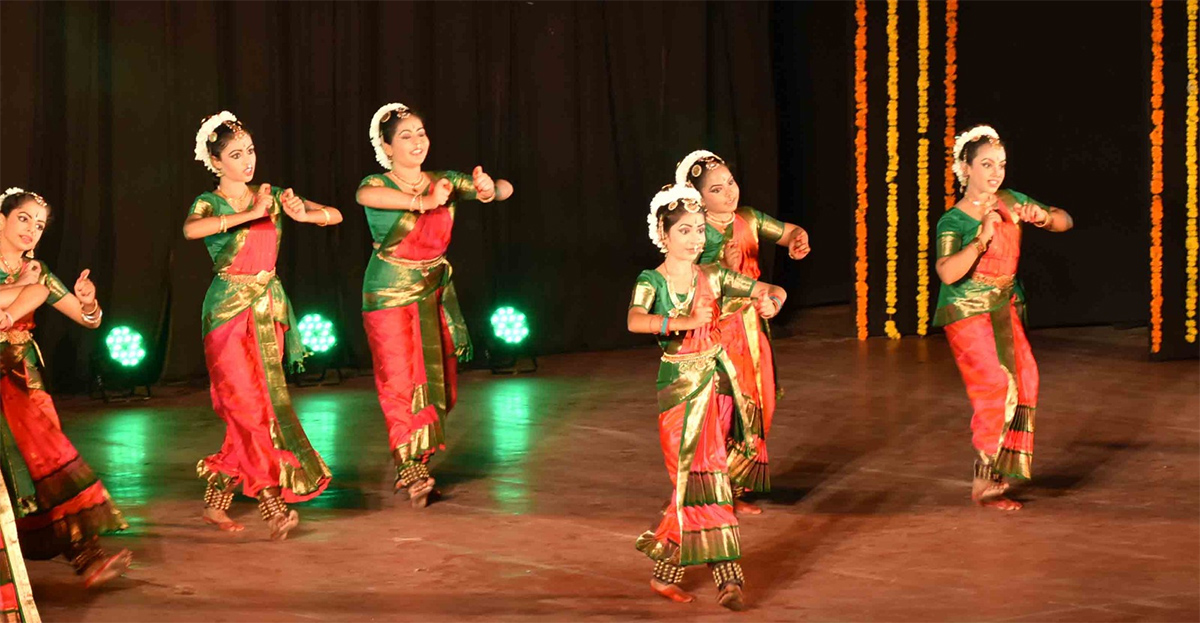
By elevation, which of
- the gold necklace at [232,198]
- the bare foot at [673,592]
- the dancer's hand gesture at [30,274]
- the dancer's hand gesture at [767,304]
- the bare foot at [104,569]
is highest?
the gold necklace at [232,198]

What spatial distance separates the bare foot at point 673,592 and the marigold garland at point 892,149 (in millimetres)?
5426

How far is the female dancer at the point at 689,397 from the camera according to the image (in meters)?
4.53

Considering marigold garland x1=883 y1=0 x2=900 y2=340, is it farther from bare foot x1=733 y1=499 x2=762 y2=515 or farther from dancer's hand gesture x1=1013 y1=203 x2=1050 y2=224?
bare foot x1=733 y1=499 x2=762 y2=515

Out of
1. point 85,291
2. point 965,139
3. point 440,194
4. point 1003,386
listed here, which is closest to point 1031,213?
point 965,139

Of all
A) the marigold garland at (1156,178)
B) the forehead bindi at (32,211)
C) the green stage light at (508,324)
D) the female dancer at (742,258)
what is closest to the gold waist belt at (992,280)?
the female dancer at (742,258)

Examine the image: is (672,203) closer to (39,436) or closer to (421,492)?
(421,492)

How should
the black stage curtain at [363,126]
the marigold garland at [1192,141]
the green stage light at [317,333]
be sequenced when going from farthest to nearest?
the marigold garland at [1192,141] < the green stage light at [317,333] < the black stage curtain at [363,126]

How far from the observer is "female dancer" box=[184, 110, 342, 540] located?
5.42 meters

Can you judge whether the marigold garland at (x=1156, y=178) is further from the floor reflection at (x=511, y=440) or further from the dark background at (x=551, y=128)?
the floor reflection at (x=511, y=440)

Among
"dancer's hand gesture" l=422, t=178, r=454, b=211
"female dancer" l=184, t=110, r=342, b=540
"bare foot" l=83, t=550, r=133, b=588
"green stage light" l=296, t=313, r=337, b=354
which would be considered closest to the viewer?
"bare foot" l=83, t=550, r=133, b=588

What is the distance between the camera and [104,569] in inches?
190

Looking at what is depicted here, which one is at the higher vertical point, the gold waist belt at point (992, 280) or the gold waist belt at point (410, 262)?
the gold waist belt at point (410, 262)

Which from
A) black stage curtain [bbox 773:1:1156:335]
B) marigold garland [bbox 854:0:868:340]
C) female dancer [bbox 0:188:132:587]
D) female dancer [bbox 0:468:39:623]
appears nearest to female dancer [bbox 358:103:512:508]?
female dancer [bbox 0:188:132:587]

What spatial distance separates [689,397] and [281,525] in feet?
5.32
